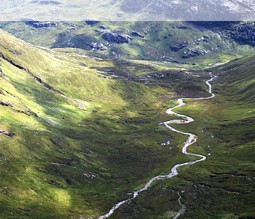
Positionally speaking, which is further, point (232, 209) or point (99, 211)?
point (99, 211)

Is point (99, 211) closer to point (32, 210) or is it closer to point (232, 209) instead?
point (32, 210)

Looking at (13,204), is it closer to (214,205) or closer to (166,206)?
(166,206)

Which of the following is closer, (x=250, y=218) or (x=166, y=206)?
(x=250, y=218)

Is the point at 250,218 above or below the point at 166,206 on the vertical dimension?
above

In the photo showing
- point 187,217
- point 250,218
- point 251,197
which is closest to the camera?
point 250,218

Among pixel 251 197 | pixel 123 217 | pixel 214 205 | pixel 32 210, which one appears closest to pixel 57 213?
pixel 32 210

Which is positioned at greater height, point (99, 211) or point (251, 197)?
point (251, 197)

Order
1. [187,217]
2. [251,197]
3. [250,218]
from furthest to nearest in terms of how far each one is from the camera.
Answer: [251,197] → [187,217] → [250,218]

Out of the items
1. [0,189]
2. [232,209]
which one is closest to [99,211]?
[0,189]
